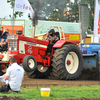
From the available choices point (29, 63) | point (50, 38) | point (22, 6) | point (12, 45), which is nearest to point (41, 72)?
point (50, 38)

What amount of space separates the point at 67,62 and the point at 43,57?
931mm

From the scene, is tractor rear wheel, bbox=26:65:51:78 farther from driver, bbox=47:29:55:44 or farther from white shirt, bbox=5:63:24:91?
white shirt, bbox=5:63:24:91

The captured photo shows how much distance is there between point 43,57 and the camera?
10.4m

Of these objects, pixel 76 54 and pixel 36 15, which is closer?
pixel 76 54

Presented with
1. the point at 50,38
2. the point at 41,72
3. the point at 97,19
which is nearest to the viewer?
the point at 50,38

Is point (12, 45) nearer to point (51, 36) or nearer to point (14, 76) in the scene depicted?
point (51, 36)

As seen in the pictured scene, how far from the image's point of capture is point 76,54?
10680mm

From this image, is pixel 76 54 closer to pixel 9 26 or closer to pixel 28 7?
pixel 28 7

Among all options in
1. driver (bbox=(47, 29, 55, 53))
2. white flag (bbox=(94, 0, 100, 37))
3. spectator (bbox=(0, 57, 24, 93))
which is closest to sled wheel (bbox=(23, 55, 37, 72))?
driver (bbox=(47, 29, 55, 53))

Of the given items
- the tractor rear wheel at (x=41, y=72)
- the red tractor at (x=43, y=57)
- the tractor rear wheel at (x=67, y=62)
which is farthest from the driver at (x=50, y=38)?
the tractor rear wheel at (x=41, y=72)

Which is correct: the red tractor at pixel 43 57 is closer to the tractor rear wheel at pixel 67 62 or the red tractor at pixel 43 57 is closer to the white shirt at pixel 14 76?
the tractor rear wheel at pixel 67 62

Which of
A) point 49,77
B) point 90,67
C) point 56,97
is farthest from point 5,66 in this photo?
point 56,97

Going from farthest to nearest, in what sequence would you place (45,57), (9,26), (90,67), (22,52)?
(9,26)
(90,67)
(45,57)
(22,52)

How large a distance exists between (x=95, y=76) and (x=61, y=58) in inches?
76.9
